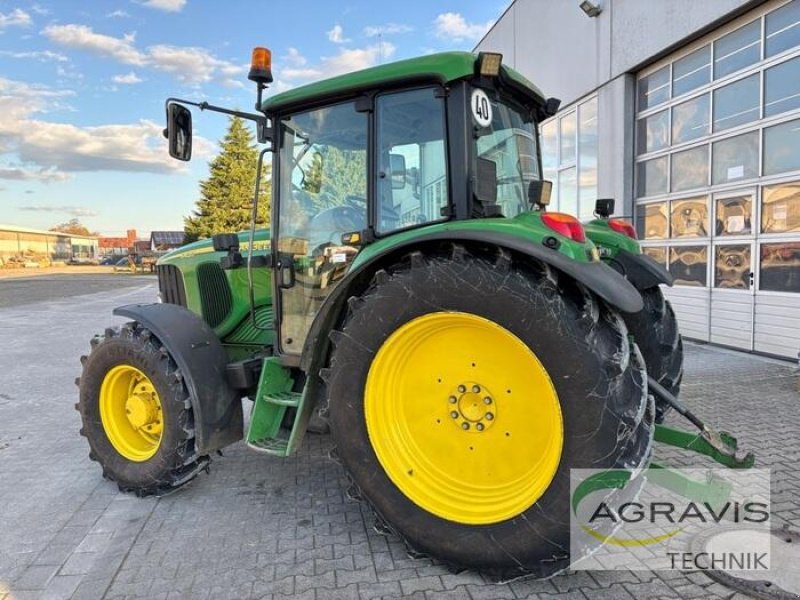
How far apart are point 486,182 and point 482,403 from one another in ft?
3.81

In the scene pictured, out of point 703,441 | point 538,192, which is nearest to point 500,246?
point 538,192

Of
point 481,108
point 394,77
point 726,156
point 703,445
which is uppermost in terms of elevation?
point 726,156

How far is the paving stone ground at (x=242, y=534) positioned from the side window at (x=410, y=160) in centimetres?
175

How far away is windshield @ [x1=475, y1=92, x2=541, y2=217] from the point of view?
3109mm

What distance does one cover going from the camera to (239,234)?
4.11m

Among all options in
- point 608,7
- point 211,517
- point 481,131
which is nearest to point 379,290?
point 481,131

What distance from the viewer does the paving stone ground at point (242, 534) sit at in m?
2.60

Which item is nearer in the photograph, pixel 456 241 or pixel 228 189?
pixel 456 241

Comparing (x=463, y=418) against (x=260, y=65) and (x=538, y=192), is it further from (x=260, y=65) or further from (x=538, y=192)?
(x=260, y=65)

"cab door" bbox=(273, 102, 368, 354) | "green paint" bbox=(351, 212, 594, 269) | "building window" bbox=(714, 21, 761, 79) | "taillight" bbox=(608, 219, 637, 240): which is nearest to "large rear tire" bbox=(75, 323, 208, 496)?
"cab door" bbox=(273, 102, 368, 354)

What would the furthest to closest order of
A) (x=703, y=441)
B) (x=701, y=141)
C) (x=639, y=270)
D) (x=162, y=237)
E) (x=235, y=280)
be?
(x=162, y=237)
(x=701, y=141)
(x=235, y=280)
(x=639, y=270)
(x=703, y=441)

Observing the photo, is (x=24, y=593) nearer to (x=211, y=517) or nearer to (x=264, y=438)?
(x=211, y=517)

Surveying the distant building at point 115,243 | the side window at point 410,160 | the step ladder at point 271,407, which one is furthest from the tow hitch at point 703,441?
the distant building at point 115,243

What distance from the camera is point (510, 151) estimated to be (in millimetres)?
3357
